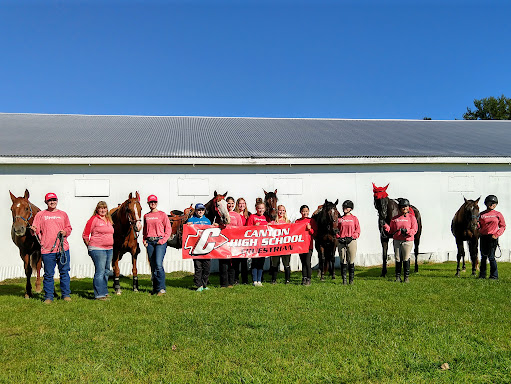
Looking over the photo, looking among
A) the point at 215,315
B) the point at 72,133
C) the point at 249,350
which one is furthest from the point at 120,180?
the point at 249,350

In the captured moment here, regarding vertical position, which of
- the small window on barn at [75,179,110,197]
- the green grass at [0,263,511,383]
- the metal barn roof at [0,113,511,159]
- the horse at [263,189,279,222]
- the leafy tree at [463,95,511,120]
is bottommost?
the green grass at [0,263,511,383]

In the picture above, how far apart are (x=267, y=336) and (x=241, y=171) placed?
8.89m

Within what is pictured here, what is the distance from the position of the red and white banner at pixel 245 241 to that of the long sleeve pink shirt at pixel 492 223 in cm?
448

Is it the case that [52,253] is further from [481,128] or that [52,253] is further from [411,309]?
[481,128]

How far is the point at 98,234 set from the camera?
8570 mm

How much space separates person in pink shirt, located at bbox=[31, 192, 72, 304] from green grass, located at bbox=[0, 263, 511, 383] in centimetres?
56

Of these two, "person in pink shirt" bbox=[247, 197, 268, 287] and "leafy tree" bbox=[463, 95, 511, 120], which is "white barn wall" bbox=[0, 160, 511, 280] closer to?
"person in pink shirt" bbox=[247, 197, 268, 287]

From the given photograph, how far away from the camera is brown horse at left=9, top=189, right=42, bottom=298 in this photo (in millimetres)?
8523

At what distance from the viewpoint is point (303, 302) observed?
7852 mm

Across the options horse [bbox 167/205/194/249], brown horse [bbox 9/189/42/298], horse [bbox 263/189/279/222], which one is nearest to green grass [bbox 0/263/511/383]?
brown horse [bbox 9/189/42/298]

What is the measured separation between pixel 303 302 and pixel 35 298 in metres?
5.98

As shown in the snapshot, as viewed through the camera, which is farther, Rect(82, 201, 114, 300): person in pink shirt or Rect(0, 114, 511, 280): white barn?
Rect(0, 114, 511, 280): white barn

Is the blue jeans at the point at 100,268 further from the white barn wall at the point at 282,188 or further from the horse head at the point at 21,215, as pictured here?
the white barn wall at the point at 282,188

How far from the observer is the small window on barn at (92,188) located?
13.2m
